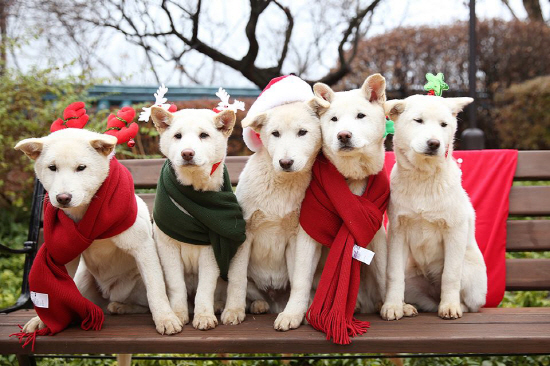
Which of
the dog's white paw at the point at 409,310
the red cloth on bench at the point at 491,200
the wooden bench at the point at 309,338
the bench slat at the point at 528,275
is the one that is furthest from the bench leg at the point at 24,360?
the bench slat at the point at 528,275

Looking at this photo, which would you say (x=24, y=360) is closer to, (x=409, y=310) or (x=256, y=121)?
(x=256, y=121)

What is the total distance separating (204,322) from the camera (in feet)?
9.09

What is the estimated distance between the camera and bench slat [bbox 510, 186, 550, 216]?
3.69 metres

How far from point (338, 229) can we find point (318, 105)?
2.36 feet

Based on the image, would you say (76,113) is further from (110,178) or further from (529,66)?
(529,66)

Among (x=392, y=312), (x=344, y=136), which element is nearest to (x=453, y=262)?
(x=392, y=312)

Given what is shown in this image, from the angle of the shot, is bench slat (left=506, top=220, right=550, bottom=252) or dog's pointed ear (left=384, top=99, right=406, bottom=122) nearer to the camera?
dog's pointed ear (left=384, top=99, right=406, bottom=122)

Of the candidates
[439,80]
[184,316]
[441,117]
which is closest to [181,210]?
[184,316]

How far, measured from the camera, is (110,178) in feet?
9.37

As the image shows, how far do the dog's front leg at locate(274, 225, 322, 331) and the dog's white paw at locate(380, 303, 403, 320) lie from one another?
1.42 ft

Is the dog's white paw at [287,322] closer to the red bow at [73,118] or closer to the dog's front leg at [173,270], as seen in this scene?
the dog's front leg at [173,270]

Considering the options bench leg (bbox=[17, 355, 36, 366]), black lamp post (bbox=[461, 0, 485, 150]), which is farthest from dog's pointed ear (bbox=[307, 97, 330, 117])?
black lamp post (bbox=[461, 0, 485, 150])

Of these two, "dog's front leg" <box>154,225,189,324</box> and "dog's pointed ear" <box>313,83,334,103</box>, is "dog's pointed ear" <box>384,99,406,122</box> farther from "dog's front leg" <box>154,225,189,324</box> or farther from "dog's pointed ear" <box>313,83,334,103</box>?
"dog's front leg" <box>154,225,189,324</box>

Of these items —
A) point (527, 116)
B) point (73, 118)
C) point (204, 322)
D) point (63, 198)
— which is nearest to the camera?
point (63, 198)
